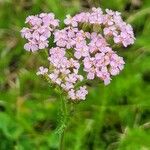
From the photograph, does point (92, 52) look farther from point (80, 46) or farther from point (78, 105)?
point (78, 105)

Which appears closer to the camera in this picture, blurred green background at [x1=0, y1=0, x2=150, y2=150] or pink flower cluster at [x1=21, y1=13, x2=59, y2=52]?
pink flower cluster at [x1=21, y1=13, x2=59, y2=52]

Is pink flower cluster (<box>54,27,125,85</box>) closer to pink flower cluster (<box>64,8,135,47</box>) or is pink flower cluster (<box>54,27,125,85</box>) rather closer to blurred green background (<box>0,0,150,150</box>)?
pink flower cluster (<box>64,8,135,47</box>)

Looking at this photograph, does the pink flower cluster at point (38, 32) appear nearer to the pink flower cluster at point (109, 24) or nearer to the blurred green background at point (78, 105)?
the pink flower cluster at point (109, 24)

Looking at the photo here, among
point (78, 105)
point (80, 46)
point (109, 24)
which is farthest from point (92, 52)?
point (78, 105)

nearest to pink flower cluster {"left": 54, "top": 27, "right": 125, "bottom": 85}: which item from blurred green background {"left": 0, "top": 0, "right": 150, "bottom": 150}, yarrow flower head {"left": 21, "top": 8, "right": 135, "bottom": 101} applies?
yarrow flower head {"left": 21, "top": 8, "right": 135, "bottom": 101}

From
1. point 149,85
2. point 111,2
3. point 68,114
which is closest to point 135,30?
point 111,2

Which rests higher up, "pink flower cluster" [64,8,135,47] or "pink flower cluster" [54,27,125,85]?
"pink flower cluster" [64,8,135,47]

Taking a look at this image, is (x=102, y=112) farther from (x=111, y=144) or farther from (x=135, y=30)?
(x=135, y=30)
